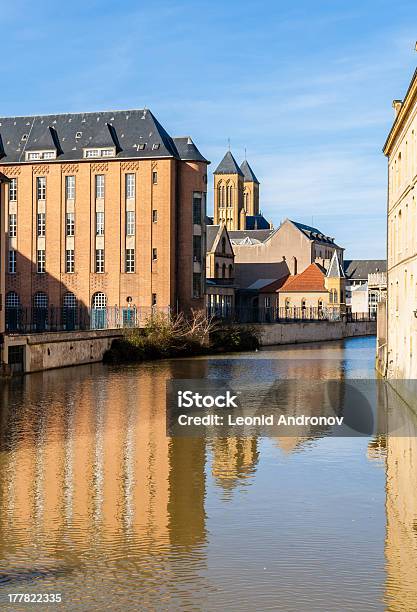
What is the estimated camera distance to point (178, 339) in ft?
187

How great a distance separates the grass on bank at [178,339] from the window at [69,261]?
9494 millimetres

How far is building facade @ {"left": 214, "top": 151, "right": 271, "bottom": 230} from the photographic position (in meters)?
150

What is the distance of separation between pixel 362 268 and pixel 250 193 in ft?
106

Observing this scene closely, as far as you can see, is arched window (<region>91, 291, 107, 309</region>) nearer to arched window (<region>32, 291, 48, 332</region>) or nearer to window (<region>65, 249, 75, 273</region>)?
window (<region>65, 249, 75, 273</region>)

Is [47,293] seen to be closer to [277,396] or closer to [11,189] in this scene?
[11,189]

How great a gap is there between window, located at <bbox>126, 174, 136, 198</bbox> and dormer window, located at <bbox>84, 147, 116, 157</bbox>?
81.7 inches

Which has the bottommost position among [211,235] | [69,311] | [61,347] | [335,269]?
[61,347]

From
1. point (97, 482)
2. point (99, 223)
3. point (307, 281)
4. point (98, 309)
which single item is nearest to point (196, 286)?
point (98, 309)

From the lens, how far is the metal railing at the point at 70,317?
65062 millimetres

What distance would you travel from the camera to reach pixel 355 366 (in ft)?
160

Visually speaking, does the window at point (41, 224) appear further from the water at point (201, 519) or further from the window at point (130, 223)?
the water at point (201, 519)

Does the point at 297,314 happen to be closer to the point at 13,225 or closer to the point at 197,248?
the point at 197,248

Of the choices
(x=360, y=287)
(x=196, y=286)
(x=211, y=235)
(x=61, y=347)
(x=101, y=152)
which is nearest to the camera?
(x=61, y=347)

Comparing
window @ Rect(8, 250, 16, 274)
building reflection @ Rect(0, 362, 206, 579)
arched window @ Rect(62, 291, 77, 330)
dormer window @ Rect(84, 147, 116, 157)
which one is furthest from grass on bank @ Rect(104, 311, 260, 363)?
building reflection @ Rect(0, 362, 206, 579)
